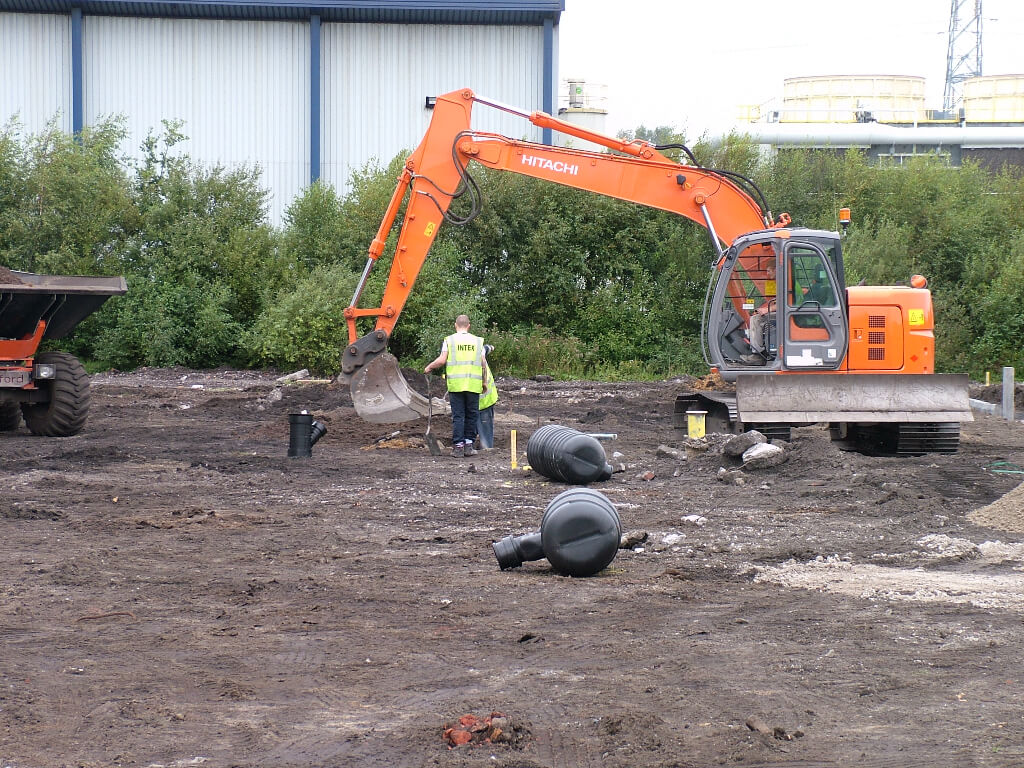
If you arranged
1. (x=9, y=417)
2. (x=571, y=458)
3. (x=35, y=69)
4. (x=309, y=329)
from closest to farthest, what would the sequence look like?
1. (x=571, y=458)
2. (x=9, y=417)
3. (x=309, y=329)
4. (x=35, y=69)

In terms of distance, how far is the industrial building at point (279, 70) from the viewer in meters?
31.1

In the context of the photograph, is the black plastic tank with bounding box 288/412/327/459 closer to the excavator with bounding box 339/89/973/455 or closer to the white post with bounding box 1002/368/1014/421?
the excavator with bounding box 339/89/973/455

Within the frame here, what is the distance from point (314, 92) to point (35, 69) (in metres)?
7.55

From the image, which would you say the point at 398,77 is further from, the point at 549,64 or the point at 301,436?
the point at 301,436

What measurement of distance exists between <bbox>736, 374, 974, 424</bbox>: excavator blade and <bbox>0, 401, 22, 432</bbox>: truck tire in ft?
31.8

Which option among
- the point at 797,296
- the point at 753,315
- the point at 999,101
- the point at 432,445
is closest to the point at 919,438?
the point at 797,296

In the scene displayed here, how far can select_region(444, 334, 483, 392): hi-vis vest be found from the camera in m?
13.3

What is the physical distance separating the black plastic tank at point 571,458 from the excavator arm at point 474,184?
3.86 metres

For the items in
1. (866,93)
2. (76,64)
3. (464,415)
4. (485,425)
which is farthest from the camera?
(866,93)

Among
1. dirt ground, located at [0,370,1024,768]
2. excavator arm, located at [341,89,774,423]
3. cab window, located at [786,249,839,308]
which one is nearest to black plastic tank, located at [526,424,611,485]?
dirt ground, located at [0,370,1024,768]

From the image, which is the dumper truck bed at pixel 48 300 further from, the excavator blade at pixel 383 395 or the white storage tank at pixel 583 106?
the white storage tank at pixel 583 106

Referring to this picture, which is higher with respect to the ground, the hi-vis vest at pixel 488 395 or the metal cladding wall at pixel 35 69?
the metal cladding wall at pixel 35 69

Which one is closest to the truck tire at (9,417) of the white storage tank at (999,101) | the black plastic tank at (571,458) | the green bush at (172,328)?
the black plastic tank at (571,458)

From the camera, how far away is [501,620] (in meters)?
6.31
